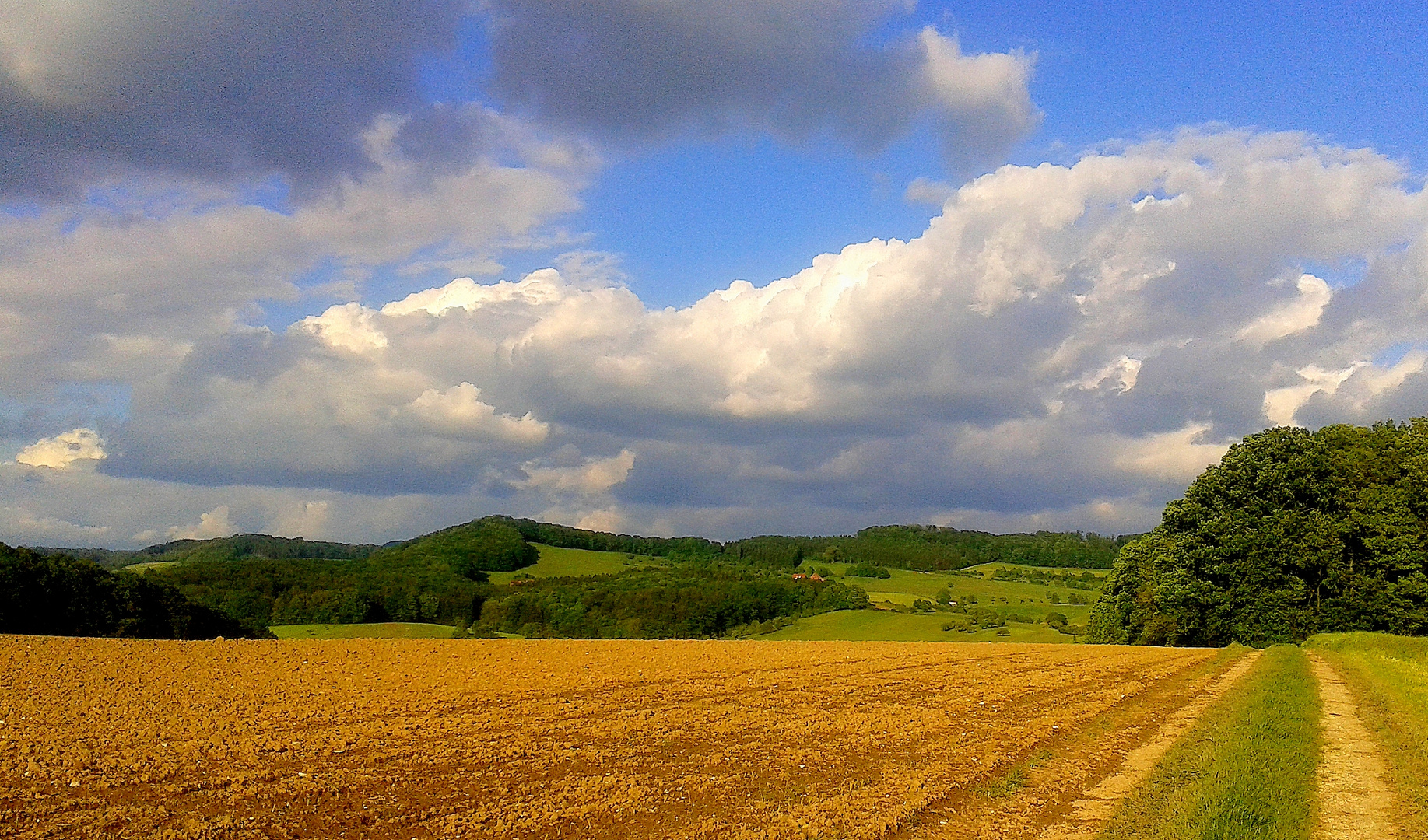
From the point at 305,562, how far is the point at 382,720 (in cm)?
14188

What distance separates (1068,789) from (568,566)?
175 meters

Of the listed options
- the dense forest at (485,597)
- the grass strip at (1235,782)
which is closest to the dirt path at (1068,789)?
the grass strip at (1235,782)

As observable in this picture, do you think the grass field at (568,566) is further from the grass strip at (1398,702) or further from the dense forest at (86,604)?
the grass strip at (1398,702)

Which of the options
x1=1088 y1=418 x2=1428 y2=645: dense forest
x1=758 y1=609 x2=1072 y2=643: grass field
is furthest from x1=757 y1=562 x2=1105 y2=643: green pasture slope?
x1=1088 y1=418 x2=1428 y2=645: dense forest

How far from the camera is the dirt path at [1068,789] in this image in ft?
36.1

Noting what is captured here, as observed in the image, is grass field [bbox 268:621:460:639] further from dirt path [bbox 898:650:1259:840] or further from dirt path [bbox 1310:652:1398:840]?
dirt path [bbox 1310:652:1398:840]

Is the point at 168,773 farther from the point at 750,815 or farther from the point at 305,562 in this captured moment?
the point at 305,562

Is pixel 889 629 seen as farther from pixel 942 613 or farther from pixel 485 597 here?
pixel 485 597

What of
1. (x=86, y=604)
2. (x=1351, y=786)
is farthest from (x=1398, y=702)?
(x=86, y=604)

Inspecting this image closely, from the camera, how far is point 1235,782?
12867 mm

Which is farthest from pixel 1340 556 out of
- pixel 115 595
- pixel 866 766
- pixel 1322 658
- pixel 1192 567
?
pixel 115 595

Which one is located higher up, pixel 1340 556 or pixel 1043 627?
pixel 1340 556

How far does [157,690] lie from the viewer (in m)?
19.1

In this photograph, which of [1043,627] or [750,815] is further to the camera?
[1043,627]
